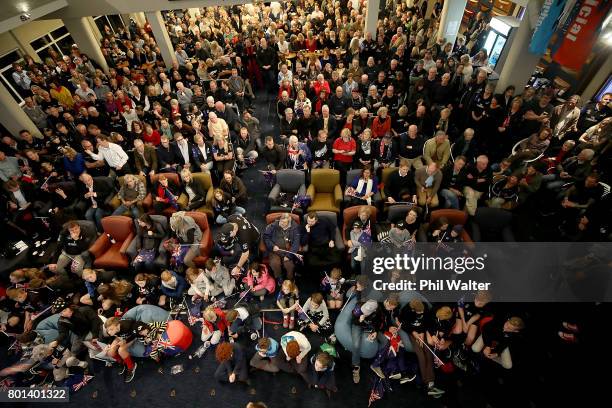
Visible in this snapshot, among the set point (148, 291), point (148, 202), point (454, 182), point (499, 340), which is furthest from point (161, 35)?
point (499, 340)

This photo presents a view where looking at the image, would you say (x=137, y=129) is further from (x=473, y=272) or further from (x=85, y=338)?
(x=473, y=272)

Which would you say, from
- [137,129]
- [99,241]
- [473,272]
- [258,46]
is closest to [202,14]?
[258,46]

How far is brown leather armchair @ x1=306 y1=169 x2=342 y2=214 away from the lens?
16.4ft

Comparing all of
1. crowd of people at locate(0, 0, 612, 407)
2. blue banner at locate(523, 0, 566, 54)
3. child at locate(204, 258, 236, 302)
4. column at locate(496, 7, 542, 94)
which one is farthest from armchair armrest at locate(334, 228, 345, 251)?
blue banner at locate(523, 0, 566, 54)

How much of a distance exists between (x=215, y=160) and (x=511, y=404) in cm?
566

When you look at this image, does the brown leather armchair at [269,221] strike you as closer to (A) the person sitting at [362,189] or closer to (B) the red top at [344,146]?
(A) the person sitting at [362,189]

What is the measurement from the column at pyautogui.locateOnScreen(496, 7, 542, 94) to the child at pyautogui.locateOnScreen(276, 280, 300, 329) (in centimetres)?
655

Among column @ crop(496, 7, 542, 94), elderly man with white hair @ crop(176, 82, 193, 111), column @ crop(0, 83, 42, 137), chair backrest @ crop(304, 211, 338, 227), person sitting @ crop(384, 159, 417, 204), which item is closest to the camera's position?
chair backrest @ crop(304, 211, 338, 227)

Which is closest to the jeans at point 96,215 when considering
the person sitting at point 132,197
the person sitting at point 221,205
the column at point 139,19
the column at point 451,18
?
the person sitting at point 132,197

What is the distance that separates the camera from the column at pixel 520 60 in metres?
6.09

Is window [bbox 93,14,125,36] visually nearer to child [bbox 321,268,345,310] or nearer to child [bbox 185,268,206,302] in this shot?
child [bbox 185,268,206,302]

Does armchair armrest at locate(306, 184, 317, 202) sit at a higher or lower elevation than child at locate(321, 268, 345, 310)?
higher

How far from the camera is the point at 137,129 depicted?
5.93 m

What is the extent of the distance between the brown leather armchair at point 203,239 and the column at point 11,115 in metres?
5.02
